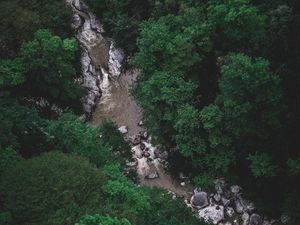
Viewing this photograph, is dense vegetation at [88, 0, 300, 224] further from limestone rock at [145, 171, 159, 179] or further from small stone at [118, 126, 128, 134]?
small stone at [118, 126, 128, 134]

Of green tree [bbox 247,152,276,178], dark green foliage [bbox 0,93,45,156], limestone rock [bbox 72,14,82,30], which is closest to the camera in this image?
dark green foliage [bbox 0,93,45,156]

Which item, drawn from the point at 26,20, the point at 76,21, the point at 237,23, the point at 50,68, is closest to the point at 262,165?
the point at 237,23

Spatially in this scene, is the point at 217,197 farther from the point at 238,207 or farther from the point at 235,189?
the point at 238,207

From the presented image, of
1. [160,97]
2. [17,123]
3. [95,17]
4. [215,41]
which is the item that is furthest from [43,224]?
[95,17]

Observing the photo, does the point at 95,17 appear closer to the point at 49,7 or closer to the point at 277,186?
the point at 49,7

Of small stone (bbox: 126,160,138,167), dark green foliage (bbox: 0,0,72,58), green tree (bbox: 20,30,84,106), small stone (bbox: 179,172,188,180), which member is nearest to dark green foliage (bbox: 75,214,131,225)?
small stone (bbox: 126,160,138,167)

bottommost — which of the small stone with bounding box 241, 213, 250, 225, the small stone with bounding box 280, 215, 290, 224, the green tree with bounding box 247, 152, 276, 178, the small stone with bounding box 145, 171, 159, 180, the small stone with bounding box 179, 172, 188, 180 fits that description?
the small stone with bounding box 280, 215, 290, 224

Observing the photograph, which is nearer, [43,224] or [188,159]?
[43,224]
